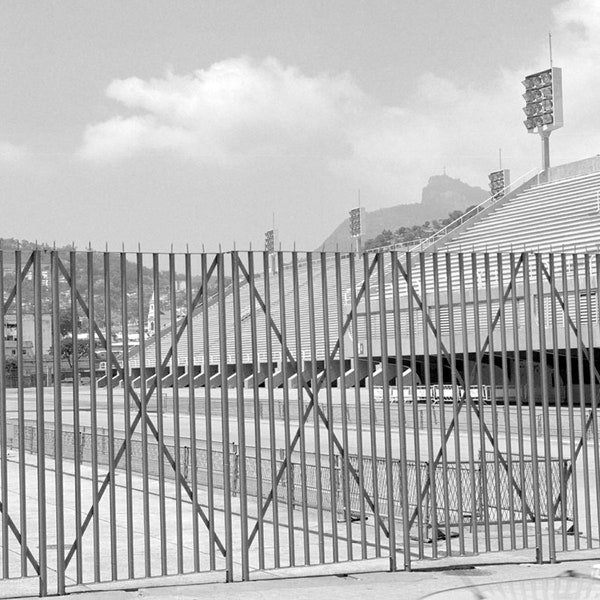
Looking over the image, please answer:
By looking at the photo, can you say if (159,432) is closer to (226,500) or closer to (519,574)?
(226,500)

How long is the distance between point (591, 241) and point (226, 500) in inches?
1196

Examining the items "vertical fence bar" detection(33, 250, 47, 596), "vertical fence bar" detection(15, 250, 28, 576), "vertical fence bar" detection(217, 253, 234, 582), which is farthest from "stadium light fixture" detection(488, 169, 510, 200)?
"vertical fence bar" detection(15, 250, 28, 576)

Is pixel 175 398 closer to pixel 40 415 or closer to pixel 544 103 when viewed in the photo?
pixel 40 415

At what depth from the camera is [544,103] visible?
5619 cm

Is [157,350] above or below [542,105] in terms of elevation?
below

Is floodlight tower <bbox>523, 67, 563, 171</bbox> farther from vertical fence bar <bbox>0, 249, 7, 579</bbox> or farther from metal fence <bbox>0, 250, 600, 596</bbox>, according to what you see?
vertical fence bar <bbox>0, 249, 7, 579</bbox>

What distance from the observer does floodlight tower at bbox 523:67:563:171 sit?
183ft

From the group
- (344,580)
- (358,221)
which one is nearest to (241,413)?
(344,580)

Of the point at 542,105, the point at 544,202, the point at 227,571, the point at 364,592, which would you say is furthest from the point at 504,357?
the point at 542,105

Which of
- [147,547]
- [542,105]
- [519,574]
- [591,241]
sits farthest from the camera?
[542,105]

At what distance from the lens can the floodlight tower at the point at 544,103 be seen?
55750 millimetres

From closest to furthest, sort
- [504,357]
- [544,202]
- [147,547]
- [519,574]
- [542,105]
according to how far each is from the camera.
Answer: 1. [147,547]
2. [519,574]
3. [504,357]
4. [544,202]
5. [542,105]

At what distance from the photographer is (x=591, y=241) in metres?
36.4

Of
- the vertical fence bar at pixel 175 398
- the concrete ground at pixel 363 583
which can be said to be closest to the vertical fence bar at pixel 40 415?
the concrete ground at pixel 363 583
